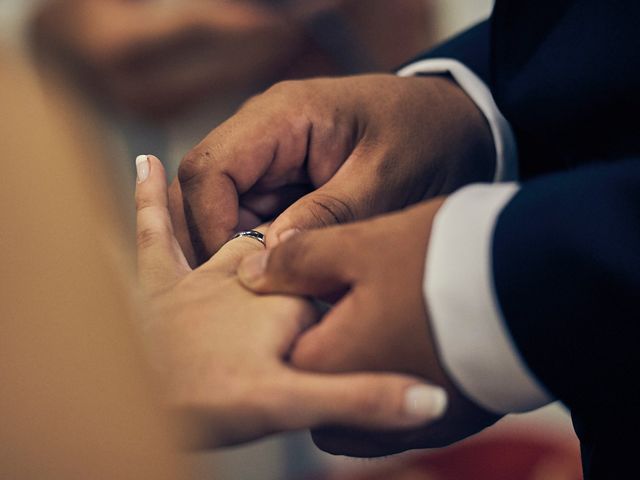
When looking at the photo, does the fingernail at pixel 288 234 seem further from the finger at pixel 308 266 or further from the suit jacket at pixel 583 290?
the suit jacket at pixel 583 290

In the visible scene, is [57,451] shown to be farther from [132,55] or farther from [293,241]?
Answer: [132,55]

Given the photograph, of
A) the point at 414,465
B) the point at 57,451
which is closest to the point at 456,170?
the point at 57,451

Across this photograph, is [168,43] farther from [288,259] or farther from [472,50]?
[288,259]

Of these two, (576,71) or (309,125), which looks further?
(309,125)

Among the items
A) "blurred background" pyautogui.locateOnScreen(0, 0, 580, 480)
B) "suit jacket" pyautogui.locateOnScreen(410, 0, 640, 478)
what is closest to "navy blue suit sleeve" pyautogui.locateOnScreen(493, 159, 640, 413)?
"suit jacket" pyautogui.locateOnScreen(410, 0, 640, 478)

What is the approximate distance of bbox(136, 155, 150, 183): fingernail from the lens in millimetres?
601

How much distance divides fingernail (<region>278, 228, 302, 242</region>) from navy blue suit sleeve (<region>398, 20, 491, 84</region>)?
326 millimetres

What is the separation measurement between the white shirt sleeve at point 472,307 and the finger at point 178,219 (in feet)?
0.77

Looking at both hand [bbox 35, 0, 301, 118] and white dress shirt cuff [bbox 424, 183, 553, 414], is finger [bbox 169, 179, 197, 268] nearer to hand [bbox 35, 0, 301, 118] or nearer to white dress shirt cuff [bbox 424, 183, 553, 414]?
white dress shirt cuff [bbox 424, 183, 553, 414]

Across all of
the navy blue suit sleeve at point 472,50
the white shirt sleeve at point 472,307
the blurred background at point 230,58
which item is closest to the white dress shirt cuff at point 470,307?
the white shirt sleeve at point 472,307

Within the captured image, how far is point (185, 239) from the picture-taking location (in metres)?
0.60

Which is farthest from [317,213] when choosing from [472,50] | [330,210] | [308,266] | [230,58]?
[230,58]

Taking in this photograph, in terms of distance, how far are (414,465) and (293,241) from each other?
88 centimetres

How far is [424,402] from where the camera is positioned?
0.40m
